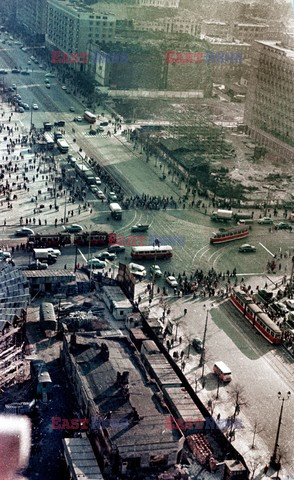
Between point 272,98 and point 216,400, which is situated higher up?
point 272,98

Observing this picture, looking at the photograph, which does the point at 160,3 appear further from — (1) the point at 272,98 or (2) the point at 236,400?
(2) the point at 236,400

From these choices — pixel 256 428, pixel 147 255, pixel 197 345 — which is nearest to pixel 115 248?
pixel 147 255

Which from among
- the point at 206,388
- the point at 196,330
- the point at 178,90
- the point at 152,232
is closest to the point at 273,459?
the point at 206,388

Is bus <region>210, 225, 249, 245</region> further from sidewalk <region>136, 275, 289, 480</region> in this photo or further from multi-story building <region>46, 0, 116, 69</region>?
multi-story building <region>46, 0, 116, 69</region>

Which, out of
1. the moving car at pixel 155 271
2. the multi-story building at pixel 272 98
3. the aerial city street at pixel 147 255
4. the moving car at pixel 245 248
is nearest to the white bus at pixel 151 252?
the aerial city street at pixel 147 255

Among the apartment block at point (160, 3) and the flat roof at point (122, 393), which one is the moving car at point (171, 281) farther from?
the apartment block at point (160, 3)

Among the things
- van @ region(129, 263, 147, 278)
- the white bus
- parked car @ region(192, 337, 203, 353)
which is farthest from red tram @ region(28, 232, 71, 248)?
parked car @ region(192, 337, 203, 353)
